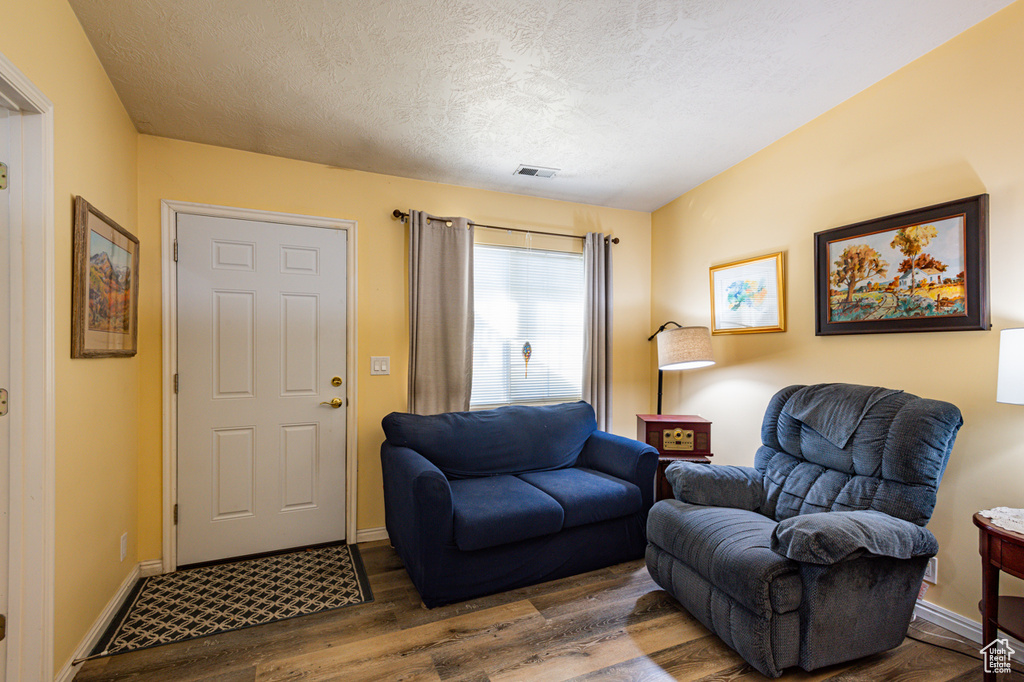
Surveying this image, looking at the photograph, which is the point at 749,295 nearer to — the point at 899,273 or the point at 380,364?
the point at 899,273

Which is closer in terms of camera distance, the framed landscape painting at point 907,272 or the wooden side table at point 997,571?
the wooden side table at point 997,571

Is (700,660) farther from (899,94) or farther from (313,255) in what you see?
(313,255)

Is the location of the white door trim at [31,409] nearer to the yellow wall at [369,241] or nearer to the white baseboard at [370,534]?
the yellow wall at [369,241]

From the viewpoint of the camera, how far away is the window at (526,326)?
3580 millimetres

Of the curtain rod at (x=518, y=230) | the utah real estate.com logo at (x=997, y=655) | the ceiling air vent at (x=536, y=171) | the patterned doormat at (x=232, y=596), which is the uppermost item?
the ceiling air vent at (x=536, y=171)

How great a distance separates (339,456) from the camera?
311 centimetres

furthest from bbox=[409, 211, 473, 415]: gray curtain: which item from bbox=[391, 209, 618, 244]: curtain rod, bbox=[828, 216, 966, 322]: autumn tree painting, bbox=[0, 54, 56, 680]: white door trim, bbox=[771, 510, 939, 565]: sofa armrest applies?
bbox=[828, 216, 966, 322]: autumn tree painting

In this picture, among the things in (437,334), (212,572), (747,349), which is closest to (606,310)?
(747,349)

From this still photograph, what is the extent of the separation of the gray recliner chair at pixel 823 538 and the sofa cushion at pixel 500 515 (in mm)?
575

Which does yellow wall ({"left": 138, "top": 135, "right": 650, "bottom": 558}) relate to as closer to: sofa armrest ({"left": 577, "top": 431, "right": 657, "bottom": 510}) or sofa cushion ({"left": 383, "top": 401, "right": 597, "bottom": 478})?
sofa cushion ({"left": 383, "top": 401, "right": 597, "bottom": 478})

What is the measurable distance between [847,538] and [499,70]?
2434 millimetres

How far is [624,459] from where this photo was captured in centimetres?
300

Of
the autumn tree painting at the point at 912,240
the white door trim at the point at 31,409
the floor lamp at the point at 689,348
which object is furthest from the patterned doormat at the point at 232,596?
the autumn tree painting at the point at 912,240

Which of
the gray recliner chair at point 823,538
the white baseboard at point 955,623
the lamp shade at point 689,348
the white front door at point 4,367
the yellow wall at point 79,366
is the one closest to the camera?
the white front door at point 4,367
